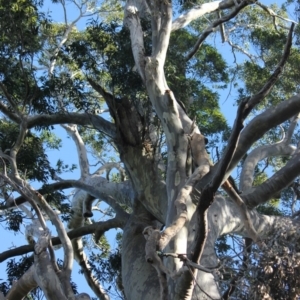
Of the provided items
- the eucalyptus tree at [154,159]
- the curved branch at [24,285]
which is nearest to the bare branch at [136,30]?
the eucalyptus tree at [154,159]

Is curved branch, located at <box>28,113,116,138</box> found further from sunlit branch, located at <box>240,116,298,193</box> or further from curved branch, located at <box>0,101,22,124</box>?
sunlit branch, located at <box>240,116,298,193</box>

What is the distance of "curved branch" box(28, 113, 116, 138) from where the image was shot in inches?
337

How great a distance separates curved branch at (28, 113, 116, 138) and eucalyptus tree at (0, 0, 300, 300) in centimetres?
1

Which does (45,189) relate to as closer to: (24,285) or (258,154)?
(24,285)

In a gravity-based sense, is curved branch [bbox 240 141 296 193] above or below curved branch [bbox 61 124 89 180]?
below

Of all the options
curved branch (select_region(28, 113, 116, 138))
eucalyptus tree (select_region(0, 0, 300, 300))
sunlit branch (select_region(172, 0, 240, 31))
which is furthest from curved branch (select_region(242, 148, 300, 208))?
sunlit branch (select_region(172, 0, 240, 31))

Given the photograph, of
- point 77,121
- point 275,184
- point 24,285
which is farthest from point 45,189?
point 275,184

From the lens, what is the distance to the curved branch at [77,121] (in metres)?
8.55

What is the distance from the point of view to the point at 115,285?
951 centimetres

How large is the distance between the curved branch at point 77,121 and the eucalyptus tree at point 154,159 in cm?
1

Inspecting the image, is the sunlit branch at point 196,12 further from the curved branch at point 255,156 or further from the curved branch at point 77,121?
the curved branch at point 255,156

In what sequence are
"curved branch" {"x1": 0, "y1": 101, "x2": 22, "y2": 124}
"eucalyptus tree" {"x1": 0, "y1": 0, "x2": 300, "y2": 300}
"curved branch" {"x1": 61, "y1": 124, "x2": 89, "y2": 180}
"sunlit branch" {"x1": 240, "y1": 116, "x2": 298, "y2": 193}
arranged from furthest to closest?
1. "curved branch" {"x1": 61, "y1": 124, "x2": 89, "y2": 180}
2. "curved branch" {"x1": 0, "y1": 101, "x2": 22, "y2": 124}
3. "sunlit branch" {"x1": 240, "y1": 116, "x2": 298, "y2": 193}
4. "eucalyptus tree" {"x1": 0, "y1": 0, "x2": 300, "y2": 300}

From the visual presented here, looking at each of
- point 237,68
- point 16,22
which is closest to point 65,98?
point 16,22

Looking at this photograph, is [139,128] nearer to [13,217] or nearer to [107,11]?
[13,217]
